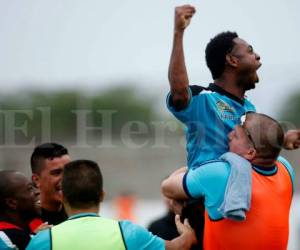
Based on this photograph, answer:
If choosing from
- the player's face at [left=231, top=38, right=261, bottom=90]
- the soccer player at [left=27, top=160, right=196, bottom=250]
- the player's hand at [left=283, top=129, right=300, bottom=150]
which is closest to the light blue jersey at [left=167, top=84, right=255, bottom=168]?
the player's face at [left=231, top=38, right=261, bottom=90]

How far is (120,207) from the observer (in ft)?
62.2

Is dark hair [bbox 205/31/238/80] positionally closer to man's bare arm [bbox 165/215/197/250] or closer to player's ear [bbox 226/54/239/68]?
player's ear [bbox 226/54/239/68]

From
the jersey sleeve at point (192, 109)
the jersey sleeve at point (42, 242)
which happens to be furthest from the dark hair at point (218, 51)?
the jersey sleeve at point (42, 242)

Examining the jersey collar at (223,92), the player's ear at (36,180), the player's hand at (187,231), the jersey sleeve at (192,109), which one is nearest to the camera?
the player's hand at (187,231)

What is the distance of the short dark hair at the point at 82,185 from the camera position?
5957 millimetres

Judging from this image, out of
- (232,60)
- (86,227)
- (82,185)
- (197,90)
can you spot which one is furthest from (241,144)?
(86,227)

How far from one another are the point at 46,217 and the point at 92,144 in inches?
504

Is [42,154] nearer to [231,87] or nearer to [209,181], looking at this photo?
[231,87]

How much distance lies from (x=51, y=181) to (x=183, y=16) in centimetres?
220

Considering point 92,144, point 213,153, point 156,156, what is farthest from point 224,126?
point 156,156

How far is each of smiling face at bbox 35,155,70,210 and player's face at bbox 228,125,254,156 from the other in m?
1.84

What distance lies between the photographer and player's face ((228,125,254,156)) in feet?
21.6

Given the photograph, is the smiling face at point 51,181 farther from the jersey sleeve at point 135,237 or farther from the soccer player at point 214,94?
the jersey sleeve at point 135,237

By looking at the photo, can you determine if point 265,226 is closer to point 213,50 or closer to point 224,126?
point 224,126
